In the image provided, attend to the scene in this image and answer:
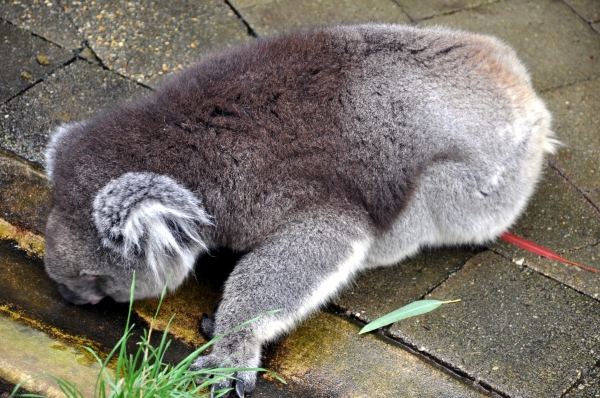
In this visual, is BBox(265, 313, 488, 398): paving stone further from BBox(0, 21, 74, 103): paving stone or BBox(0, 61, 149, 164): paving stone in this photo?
BBox(0, 21, 74, 103): paving stone

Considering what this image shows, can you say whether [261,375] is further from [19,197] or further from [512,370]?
[19,197]

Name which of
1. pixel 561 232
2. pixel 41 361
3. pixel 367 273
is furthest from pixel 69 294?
pixel 561 232

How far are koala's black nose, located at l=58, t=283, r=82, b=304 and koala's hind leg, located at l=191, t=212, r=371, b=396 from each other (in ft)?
1.98

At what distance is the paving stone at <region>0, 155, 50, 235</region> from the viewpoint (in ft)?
10.6

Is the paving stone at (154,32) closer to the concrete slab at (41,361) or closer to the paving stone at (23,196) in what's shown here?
the paving stone at (23,196)

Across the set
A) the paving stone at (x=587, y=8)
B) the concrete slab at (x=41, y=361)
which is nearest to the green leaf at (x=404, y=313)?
the concrete slab at (x=41, y=361)

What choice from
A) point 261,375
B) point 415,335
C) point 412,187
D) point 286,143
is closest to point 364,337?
point 415,335

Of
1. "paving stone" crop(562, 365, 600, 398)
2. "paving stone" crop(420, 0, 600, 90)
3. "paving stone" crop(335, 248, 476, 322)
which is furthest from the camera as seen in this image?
"paving stone" crop(420, 0, 600, 90)

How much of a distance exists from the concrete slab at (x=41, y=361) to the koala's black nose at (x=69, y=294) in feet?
0.72

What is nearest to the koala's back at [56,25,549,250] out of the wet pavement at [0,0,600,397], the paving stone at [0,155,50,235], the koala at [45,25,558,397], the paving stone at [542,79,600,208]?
the koala at [45,25,558,397]

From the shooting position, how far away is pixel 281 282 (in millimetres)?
2770

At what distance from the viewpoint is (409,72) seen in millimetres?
2898

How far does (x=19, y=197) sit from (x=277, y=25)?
6.44ft

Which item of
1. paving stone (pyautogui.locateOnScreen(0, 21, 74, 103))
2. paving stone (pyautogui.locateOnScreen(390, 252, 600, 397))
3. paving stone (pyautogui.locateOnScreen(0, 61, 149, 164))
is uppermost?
paving stone (pyautogui.locateOnScreen(0, 21, 74, 103))
